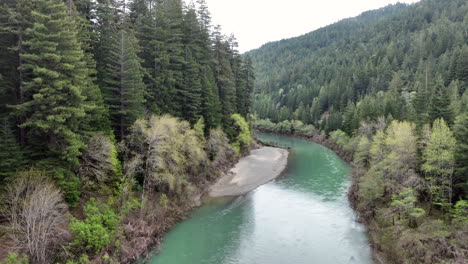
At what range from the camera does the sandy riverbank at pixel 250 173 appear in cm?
4049

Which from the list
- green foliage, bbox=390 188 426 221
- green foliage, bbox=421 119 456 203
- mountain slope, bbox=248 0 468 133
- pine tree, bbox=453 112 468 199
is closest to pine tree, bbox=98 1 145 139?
green foliage, bbox=390 188 426 221

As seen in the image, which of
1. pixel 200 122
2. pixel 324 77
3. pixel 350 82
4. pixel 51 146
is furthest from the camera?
pixel 324 77

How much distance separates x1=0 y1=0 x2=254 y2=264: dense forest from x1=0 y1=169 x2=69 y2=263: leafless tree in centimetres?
8

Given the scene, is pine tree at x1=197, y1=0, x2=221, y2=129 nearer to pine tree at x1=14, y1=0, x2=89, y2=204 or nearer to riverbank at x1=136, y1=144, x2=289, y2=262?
riverbank at x1=136, y1=144, x2=289, y2=262

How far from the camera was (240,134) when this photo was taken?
58125mm

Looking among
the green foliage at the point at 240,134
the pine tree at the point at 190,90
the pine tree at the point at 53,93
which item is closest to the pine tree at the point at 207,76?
the pine tree at the point at 190,90

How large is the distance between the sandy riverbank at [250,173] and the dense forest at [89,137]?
2269 millimetres

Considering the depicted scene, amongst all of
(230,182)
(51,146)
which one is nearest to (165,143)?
(51,146)

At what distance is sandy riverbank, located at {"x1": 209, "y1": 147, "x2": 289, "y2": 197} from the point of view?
40487mm

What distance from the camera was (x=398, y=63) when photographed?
124188mm

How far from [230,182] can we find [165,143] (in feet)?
53.3

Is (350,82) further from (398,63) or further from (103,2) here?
(103,2)

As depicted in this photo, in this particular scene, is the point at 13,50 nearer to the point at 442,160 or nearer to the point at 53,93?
the point at 53,93

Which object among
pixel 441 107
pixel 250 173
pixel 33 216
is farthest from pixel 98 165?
pixel 441 107
